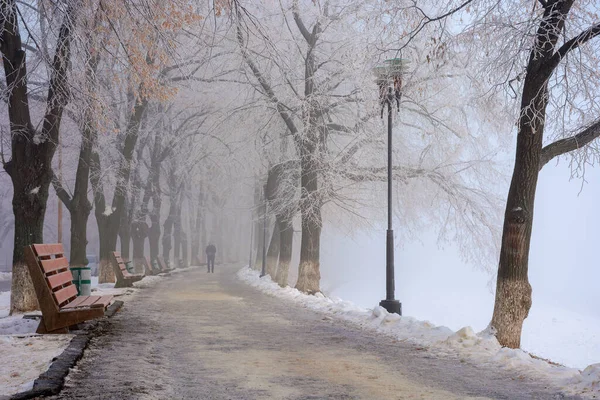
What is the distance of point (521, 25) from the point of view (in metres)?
9.73

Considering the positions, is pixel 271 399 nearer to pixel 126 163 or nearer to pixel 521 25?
pixel 521 25

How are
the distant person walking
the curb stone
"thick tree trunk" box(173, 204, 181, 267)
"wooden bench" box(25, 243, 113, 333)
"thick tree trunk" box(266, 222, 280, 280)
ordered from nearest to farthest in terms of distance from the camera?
the curb stone < "wooden bench" box(25, 243, 113, 333) < "thick tree trunk" box(266, 222, 280, 280) < the distant person walking < "thick tree trunk" box(173, 204, 181, 267)

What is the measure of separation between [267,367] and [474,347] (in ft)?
9.75

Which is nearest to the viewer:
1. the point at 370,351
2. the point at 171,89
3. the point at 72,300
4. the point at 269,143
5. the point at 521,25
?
the point at 370,351

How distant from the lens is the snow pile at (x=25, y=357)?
593 cm

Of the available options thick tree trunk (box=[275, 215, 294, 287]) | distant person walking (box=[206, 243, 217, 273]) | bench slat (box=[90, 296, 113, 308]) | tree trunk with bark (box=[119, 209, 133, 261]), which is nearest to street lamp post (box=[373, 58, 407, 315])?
bench slat (box=[90, 296, 113, 308])

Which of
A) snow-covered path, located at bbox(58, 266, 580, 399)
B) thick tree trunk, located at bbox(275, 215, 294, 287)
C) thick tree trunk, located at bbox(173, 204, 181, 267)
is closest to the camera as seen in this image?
snow-covered path, located at bbox(58, 266, 580, 399)

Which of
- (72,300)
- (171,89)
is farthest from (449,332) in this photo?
(171,89)

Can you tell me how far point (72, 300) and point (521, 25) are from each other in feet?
25.7

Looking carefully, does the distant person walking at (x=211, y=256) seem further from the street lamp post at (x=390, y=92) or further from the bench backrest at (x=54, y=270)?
the bench backrest at (x=54, y=270)

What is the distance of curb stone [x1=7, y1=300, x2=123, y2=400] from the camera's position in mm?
5374

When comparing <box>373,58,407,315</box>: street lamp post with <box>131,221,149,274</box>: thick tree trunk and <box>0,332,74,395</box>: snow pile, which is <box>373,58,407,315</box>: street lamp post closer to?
<box>0,332,74,395</box>: snow pile

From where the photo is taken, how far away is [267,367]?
7.49m

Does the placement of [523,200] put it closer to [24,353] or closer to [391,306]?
[391,306]
